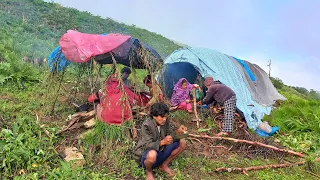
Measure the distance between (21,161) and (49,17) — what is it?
603 inches

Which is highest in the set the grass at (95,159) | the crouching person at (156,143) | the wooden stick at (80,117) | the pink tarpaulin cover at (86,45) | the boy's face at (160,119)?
the pink tarpaulin cover at (86,45)

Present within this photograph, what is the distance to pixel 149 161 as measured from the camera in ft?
11.4

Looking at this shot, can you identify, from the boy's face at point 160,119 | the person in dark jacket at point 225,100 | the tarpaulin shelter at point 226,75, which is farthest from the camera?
the tarpaulin shelter at point 226,75

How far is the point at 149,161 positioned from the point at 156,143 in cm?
21

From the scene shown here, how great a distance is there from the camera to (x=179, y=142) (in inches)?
148

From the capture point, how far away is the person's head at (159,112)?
3.53m

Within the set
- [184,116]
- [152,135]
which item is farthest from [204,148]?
[152,135]

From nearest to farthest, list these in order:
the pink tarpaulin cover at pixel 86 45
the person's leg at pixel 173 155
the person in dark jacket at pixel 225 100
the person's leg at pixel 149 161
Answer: the person's leg at pixel 149 161
the person's leg at pixel 173 155
the pink tarpaulin cover at pixel 86 45
the person in dark jacket at pixel 225 100

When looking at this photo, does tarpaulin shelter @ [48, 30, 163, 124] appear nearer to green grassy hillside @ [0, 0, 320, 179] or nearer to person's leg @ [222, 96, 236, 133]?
green grassy hillside @ [0, 0, 320, 179]

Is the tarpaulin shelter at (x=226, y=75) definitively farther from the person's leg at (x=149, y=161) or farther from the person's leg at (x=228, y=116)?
the person's leg at (x=149, y=161)

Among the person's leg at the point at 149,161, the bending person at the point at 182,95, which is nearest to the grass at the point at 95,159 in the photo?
the person's leg at the point at 149,161

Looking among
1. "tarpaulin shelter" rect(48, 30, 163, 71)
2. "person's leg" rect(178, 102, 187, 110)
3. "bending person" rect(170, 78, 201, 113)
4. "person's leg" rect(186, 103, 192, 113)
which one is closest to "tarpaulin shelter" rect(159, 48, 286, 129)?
"bending person" rect(170, 78, 201, 113)

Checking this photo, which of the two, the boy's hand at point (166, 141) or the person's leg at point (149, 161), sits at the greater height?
the boy's hand at point (166, 141)

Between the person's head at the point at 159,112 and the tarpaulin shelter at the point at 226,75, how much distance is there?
→ 2939mm
